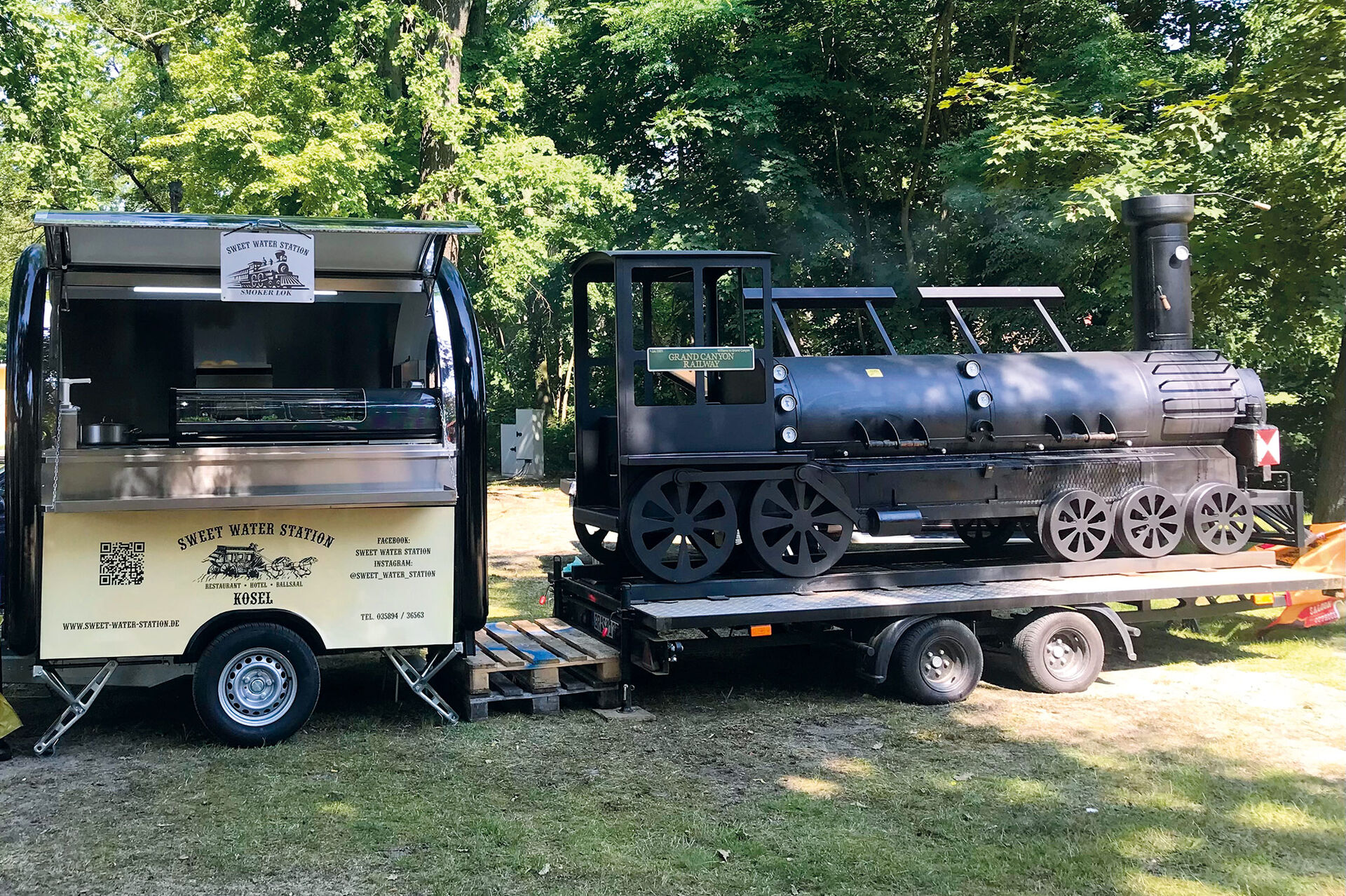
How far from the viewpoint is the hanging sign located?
20.8 feet

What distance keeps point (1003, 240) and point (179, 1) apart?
653 inches

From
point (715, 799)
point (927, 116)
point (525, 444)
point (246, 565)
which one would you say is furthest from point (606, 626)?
point (525, 444)

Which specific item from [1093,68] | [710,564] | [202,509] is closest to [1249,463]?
[710,564]

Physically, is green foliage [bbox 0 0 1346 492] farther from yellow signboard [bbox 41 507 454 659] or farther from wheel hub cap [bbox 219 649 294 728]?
wheel hub cap [bbox 219 649 294 728]

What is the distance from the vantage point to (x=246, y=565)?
255 inches

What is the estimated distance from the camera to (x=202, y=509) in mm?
6367

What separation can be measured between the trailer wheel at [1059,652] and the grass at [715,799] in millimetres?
166

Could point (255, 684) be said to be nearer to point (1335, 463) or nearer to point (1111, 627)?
point (1111, 627)

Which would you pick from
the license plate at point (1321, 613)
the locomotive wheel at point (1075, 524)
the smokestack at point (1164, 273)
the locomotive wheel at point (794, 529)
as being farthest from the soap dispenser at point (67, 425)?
the license plate at point (1321, 613)

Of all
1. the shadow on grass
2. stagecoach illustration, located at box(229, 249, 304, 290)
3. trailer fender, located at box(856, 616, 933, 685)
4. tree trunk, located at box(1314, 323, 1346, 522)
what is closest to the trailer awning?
stagecoach illustration, located at box(229, 249, 304, 290)

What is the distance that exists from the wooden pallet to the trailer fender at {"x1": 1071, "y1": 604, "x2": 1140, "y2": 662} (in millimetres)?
3413

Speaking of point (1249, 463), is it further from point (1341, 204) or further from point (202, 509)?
point (202, 509)

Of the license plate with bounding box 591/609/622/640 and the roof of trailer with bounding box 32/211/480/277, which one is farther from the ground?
the roof of trailer with bounding box 32/211/480/277

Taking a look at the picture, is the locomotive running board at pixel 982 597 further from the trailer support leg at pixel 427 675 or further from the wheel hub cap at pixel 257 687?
the wheel hub cap at pixel 257 687
